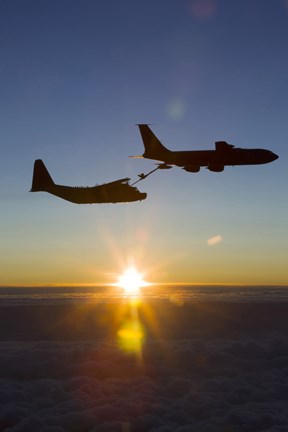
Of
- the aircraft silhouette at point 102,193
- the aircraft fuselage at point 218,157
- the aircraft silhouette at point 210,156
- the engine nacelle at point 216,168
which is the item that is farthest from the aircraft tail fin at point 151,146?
the engine nacelle at point 216,168

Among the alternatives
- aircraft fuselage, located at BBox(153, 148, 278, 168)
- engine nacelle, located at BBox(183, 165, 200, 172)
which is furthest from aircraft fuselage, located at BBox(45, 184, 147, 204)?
engine nacelle, located at BBox(183, 165, 200, 172)

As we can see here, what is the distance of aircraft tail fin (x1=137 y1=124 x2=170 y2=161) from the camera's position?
5334cm

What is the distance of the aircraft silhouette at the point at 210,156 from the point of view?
48938 mm

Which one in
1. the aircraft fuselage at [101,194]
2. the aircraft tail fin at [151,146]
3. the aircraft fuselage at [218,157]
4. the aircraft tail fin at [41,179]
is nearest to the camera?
the aircraft fuselage at [218,157]

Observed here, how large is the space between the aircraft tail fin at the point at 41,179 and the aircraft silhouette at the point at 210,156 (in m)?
12.5

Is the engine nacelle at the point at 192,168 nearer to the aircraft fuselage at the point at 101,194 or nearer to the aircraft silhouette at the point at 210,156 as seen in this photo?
the aircraft silhouette at the point at 210,156

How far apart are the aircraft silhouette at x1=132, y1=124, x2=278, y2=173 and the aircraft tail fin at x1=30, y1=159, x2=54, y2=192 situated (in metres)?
12.5

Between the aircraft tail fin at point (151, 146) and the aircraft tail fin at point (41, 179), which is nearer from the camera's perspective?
the aircraft tail fin at point (151, 146)

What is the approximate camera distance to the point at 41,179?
192 feet

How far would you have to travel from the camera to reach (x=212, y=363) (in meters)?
46.9

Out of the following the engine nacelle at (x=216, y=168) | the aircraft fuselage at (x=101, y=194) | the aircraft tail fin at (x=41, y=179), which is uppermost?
the aircraft tail fin at (x=41, y=179)

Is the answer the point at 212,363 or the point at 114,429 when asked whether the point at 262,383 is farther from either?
the point at 114,429

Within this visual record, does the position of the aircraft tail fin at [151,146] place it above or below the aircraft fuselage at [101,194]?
above

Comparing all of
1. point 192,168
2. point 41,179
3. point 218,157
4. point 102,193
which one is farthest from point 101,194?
point 218,157
